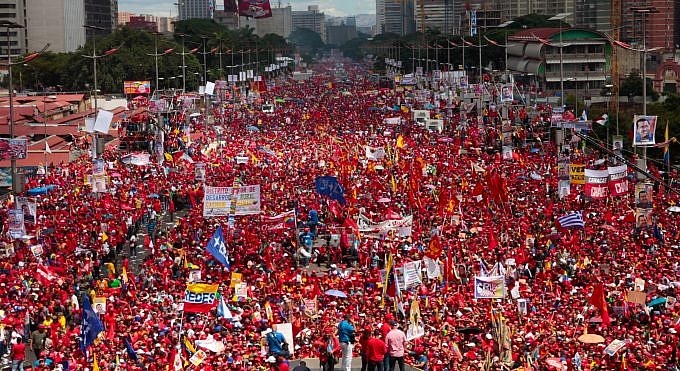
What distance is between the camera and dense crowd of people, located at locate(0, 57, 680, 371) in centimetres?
2044

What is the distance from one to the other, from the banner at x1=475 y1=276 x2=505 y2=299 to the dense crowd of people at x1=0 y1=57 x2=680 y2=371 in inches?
11.3

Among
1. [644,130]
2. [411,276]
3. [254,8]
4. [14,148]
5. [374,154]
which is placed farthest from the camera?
[254,8]

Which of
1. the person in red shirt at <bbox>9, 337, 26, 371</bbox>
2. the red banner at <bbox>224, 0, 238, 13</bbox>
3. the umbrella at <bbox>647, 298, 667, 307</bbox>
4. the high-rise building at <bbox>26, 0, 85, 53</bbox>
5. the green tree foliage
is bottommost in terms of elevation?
the person in red shirt at <bbox>9, 337, 26, 371</bbox>

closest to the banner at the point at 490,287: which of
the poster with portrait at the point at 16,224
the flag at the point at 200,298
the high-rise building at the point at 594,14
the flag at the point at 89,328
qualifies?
the flag at the point at 200,298

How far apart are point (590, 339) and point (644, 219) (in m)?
11.7

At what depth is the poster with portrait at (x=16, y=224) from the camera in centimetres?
3077

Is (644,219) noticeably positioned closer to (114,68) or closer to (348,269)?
(348,269)

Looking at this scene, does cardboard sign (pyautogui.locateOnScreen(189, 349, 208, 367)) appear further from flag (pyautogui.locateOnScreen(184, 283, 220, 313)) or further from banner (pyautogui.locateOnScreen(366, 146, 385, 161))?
banner (pyautogui.locateOnScreen(366, 146, 385, 161))

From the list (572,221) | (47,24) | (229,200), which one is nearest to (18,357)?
(229,200)

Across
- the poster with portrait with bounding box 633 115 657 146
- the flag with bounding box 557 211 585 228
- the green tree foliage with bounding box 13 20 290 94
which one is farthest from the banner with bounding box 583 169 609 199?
the green tree foliage with bounding box 13 20 290 94

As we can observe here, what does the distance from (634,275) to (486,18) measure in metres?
156

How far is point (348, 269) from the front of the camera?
3003cm

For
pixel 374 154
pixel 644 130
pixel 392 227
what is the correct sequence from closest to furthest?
pixel 392 227, pixel 644 130, pixel 374 154

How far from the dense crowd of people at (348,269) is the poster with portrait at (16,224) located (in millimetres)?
423
